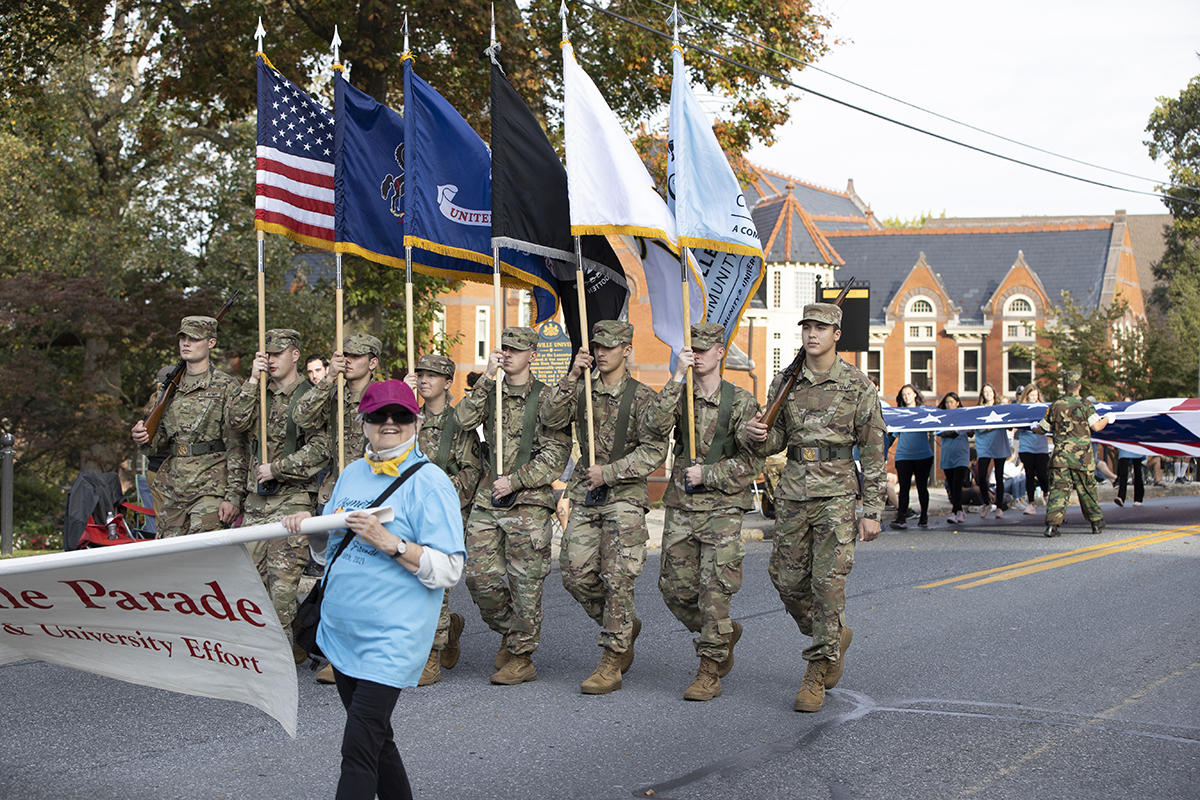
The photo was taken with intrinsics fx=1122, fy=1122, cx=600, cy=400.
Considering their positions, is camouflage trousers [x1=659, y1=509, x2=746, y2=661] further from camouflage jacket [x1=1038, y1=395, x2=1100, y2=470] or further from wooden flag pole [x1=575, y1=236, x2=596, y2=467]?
camouflage jacket [x1=1038, y1=395, x2=1100, y2=470]

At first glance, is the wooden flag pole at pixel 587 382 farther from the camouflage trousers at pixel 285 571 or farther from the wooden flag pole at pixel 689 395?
the camouflage trousers at pixel 285 571

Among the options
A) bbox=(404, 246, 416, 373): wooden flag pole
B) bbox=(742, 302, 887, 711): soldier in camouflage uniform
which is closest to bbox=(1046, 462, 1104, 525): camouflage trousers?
bbox=(742, 302, 887, 711): soldier in camouflage uniform

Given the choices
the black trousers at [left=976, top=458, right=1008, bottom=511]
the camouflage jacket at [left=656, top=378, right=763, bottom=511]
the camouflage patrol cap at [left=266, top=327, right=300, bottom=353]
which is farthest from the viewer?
the black trousers at [left=976, top=458, right=1008, bottom=511]

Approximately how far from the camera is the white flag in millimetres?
7605

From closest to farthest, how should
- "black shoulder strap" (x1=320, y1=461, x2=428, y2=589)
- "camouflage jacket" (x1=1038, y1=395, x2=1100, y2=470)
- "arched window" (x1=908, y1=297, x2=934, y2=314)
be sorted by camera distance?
"black shoulder strap" (x1=320, y1=461, x2=428, y2=589), "camouflage jacket" (x1=1038, y1=395, x2=1100, y2=470), "arched window" (x1=908, y1=297, x2=934, y2=314)

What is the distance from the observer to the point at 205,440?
8289mm

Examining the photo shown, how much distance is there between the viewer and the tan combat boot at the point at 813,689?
6.36 metres

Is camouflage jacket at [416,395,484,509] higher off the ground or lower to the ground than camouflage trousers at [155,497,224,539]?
higher

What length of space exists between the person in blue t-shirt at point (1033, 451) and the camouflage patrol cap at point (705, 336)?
10.7 meters

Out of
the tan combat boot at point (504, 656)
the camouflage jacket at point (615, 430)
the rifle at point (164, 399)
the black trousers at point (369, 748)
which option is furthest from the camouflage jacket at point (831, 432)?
the rifle at point (164, 399)

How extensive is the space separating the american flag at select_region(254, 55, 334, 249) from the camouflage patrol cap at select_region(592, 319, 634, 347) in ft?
9.01

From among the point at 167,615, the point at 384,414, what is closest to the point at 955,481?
the point at 384,414

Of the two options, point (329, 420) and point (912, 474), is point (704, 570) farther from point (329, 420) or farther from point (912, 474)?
point (912, 474)

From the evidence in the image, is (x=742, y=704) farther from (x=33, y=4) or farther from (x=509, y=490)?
(x=33, y=4)
